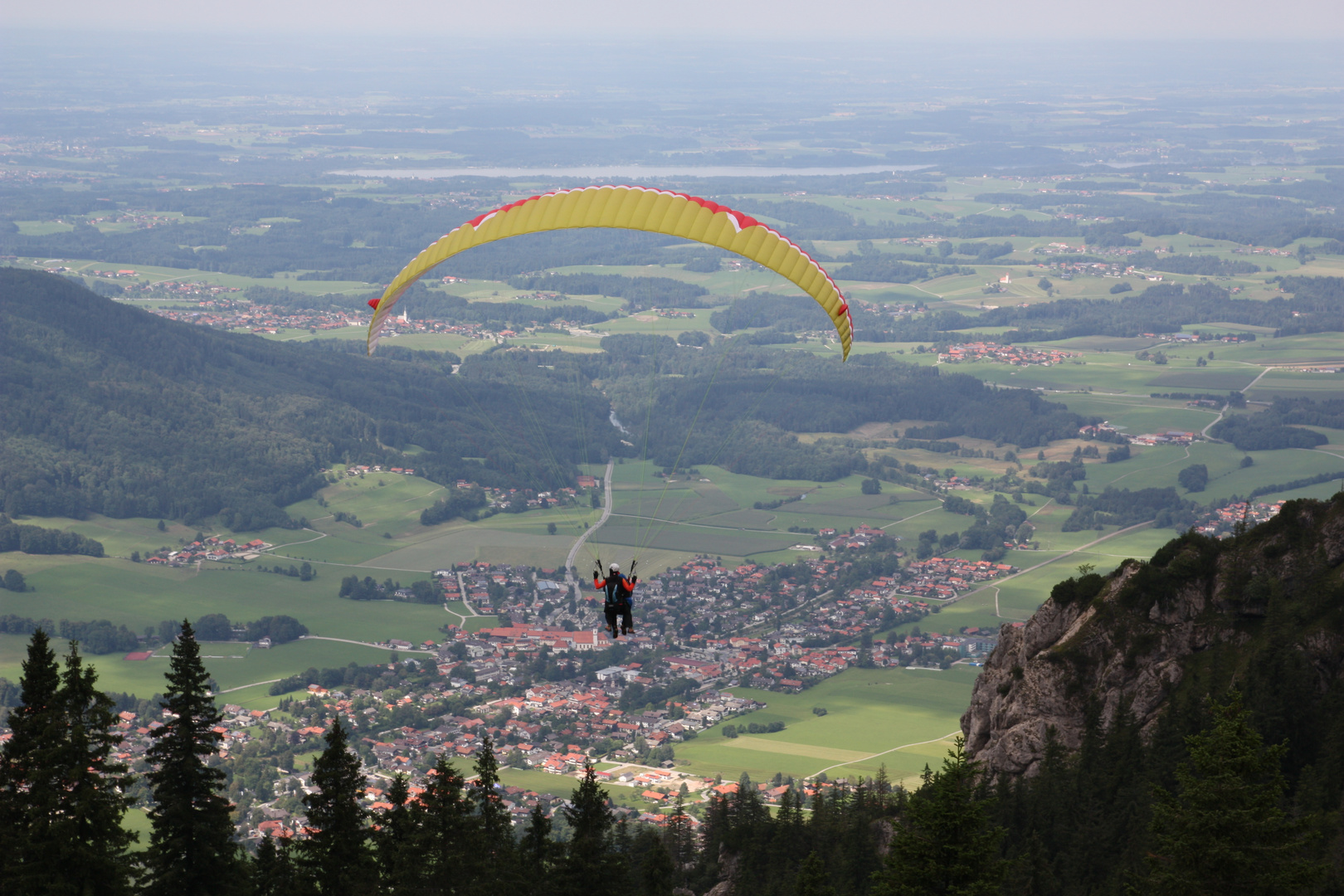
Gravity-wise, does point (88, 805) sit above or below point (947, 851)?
above

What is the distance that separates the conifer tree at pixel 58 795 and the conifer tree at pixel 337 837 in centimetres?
407

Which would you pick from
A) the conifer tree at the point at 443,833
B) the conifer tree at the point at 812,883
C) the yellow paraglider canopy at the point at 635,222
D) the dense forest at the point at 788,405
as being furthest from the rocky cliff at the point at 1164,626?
the dense forest at the point at 788,405

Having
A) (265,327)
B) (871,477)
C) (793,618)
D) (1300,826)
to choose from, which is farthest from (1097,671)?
(265,327)

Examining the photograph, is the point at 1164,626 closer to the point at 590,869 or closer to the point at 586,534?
the point at 590,869

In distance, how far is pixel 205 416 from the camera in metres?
135

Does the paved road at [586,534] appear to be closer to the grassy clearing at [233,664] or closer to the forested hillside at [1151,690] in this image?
the grassy clearing at [233,664]

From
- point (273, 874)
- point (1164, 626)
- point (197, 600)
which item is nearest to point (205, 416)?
point (197, 600)

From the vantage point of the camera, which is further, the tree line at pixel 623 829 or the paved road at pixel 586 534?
the paved road at pixel 586 534

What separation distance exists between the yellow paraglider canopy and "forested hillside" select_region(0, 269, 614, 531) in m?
93.5

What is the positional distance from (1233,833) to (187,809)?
17.4m

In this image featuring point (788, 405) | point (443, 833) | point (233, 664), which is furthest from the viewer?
point (788, 405)

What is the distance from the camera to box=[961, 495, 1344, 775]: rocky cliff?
35.0 meters

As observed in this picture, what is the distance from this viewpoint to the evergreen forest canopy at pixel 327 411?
12188 centimetres

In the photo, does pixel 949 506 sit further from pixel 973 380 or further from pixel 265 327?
pixel 265 327
